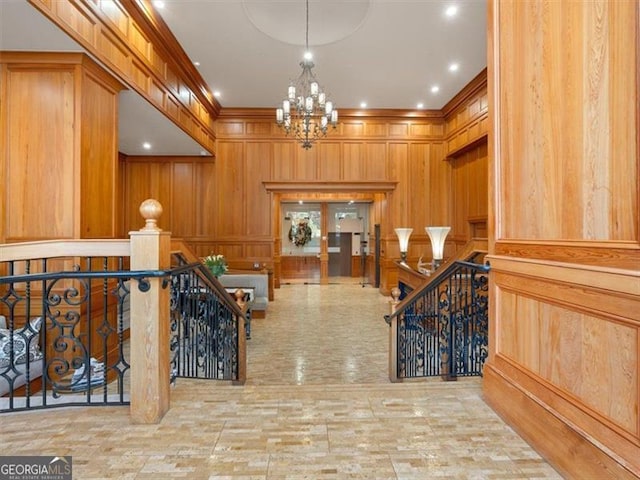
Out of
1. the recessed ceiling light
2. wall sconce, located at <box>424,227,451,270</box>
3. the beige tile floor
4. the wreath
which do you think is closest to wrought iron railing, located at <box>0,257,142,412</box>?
the beige tile floor

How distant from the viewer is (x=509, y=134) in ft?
6.46

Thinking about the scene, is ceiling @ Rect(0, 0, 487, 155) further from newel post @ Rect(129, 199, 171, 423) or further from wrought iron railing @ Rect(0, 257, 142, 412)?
newel post @ Rect(129, 199, 171, 423)

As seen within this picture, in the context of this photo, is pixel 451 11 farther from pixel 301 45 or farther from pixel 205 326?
pixel 205 326

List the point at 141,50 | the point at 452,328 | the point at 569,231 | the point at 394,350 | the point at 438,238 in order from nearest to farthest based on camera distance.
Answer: the point at 569,231 → the point at 452,328 → the point at 394,350 → the point at 141,50 → the point at 438,238

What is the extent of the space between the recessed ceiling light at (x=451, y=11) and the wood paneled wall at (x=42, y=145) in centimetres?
403

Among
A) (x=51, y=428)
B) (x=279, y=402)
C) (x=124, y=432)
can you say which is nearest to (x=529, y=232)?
(x=279, y=402)

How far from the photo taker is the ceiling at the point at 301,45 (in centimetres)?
421

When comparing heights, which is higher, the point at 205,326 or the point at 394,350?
the point at 205,326

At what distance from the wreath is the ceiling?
5.31 meters

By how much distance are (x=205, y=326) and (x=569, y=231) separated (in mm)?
2705

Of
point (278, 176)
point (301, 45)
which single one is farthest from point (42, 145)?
point (278, 176)

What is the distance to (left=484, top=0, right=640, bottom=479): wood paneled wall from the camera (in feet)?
4.07

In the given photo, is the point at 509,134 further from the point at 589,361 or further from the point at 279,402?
the point at 279,402

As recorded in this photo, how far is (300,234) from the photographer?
1193 cm
